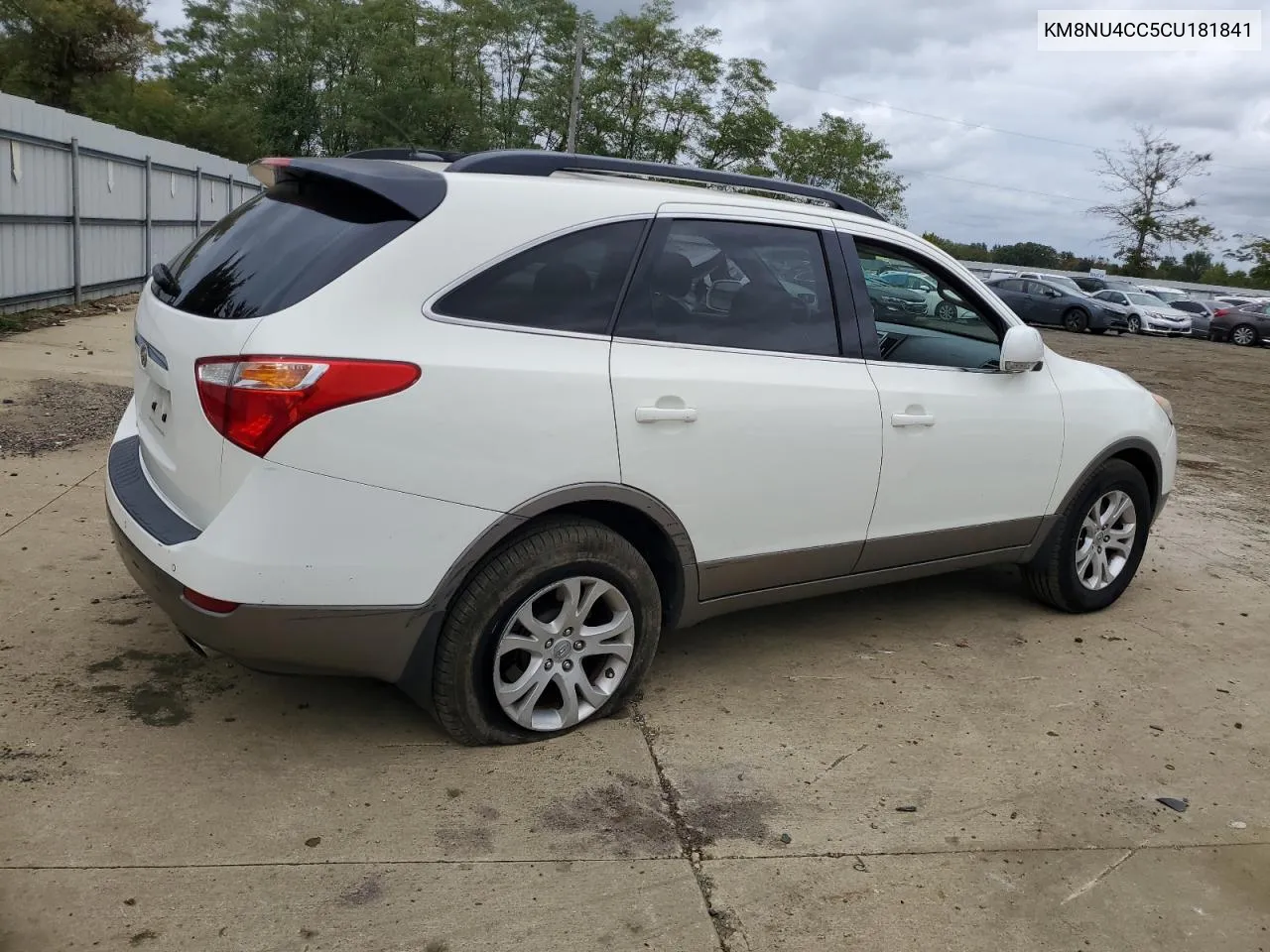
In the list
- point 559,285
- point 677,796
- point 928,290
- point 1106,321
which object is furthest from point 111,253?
point 1106,321

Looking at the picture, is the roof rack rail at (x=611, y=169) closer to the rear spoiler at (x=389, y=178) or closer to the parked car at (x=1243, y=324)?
the rear spoiler at (x=389, y=178)

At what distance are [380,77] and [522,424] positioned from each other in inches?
2002

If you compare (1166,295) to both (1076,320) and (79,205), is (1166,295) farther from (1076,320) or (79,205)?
(79,205)

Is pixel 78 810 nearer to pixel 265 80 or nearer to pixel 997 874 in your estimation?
pixel 997 874

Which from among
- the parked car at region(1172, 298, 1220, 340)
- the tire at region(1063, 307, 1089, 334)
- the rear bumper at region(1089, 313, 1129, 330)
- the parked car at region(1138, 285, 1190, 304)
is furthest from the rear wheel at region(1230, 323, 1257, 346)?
the tire at region(1063, 307, 1089, 334)

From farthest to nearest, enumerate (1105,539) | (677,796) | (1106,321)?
(1106,321) < (1105,539) < (677,796)

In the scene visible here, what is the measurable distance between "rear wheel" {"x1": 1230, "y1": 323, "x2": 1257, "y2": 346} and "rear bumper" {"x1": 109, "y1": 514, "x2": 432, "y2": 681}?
3337cm

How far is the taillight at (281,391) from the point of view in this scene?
9.12 ft

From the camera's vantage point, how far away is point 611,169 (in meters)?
3.62

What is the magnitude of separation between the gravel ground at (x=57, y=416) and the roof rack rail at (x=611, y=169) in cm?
432

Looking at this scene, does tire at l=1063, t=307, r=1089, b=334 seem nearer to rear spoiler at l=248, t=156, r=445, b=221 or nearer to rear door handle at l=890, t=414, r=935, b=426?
rear door handle at l=890, t=414, r=935, b=426

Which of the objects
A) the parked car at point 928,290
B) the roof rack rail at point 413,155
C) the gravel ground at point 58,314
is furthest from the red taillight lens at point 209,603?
the gravel ground at point 58,314

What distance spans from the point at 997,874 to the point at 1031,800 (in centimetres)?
49

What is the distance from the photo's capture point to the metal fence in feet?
36.6
